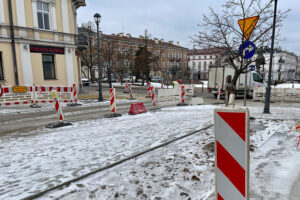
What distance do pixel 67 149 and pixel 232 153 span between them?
170 inches

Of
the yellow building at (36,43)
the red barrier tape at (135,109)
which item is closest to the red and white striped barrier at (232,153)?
the red barrier tape at (135,109)

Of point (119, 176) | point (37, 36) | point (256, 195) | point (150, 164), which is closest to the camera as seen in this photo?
point (256, 195)

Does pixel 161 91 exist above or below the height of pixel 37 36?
below

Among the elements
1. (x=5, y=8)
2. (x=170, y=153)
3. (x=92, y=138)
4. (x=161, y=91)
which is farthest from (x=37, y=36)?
(x=170, y=153)

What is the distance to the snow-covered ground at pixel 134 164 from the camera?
9.71 ft

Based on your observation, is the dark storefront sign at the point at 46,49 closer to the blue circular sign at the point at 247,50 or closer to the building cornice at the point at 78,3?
the building cornice at the point at 78,3

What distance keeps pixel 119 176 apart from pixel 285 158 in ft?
11.2

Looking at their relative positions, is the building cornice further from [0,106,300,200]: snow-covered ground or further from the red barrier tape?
[0,106,300,200]: snow-covered ground

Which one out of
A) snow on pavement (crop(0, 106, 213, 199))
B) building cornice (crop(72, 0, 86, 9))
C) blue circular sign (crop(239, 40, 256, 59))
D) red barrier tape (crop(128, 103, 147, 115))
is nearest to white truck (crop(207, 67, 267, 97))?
red barrier tape (crop(128, 103, 147, 115))

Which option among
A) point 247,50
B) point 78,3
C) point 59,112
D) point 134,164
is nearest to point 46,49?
point 78,3

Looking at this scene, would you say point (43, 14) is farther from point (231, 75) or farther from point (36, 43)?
point (231, 75)

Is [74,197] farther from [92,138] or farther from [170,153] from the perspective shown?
[92,138]

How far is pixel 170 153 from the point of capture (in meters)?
4.41

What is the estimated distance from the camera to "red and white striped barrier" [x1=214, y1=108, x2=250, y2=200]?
1.67 meters
